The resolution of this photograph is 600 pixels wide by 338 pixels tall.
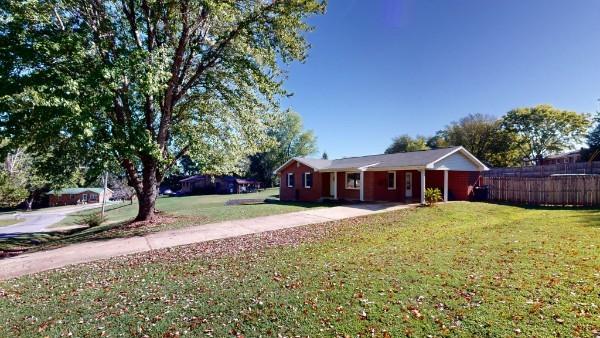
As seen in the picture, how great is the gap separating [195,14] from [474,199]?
1938 centimetres

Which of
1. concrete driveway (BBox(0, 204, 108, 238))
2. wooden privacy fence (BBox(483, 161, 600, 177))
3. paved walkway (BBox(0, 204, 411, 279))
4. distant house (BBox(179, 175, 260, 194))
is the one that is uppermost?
wooden privacy fence (BBox(483, 161, 600, 177))

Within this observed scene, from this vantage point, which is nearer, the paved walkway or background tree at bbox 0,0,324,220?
the paved walkway

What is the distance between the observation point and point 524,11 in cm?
1473

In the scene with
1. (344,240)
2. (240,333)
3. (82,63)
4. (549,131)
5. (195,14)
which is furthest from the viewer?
(549,131)

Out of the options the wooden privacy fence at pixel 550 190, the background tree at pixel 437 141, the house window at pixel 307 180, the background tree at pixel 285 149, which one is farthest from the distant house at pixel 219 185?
the wooden privacy fence at pixel 550 190

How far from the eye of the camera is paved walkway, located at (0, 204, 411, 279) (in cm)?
Result: 912

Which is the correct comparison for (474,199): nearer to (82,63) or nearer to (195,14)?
(195,14)

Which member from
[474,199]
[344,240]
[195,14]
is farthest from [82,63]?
[474,199]

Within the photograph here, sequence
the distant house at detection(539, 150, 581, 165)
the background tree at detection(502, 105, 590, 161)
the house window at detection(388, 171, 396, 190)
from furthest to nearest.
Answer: the distant house at detection(539, 150, 581, 165) → the background tree at detection(502, 105, 590, 161) → the house window at detection(388, 171, 396, 190)

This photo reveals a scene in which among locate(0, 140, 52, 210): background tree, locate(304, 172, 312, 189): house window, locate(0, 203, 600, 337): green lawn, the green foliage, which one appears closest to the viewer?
locate(0, 203, 600, 337): green lawn

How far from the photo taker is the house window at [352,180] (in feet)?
76.2

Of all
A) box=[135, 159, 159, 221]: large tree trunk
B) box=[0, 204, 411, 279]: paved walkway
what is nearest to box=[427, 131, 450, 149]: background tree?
box=[0, 204, 411, 279]: paved walkway

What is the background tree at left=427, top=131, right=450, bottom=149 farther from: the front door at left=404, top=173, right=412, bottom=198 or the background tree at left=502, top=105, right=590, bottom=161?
the front door at left=404, top=173, right=412, bottom=198

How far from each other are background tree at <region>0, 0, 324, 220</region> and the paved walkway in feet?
10.5
